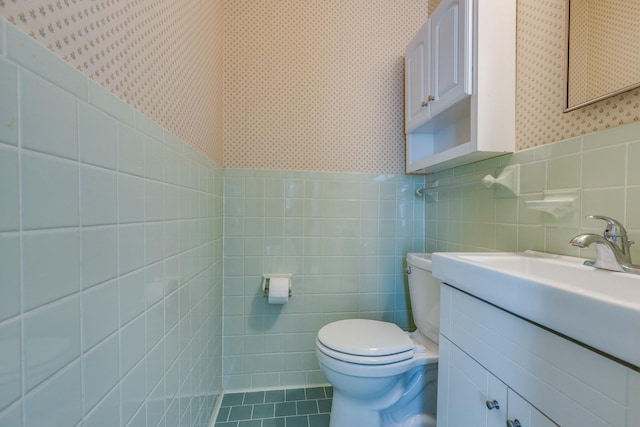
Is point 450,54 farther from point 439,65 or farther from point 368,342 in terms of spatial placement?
point 368,342

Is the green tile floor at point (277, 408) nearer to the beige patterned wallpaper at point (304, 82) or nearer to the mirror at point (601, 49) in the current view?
the beige patterned wallpaper at point (304, 82)

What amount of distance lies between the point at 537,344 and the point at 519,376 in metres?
0.09

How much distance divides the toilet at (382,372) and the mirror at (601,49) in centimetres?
80

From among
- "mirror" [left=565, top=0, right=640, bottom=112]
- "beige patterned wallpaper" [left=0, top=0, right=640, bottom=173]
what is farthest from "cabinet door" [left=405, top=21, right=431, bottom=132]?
"mirror" [left=565, top=0, right=640, bottom=112]

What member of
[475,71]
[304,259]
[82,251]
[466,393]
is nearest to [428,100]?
[475,71]

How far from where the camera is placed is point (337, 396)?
1156 mm

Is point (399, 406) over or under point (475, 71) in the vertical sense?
under

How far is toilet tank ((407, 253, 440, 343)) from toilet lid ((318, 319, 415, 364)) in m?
0.15

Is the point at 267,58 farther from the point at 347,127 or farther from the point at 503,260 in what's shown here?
the point at 503,260

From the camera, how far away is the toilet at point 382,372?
104cm

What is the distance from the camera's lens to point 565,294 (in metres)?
0.46

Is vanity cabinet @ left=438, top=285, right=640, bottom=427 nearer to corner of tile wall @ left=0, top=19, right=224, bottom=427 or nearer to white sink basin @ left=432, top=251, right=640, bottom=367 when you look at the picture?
white sink basin @ left=432, top=251, right=640, bottom=367

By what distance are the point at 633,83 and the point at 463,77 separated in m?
0.48

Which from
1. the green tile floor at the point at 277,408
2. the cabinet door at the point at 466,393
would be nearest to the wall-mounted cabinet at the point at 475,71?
the cabinet door at the point at 466,393
